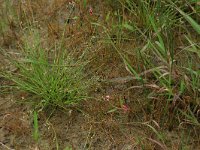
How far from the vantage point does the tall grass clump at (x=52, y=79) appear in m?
2.17

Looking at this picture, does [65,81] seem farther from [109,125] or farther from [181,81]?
[181,81]

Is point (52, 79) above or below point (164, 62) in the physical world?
below

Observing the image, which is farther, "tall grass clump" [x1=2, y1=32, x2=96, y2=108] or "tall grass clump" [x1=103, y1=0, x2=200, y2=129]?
"tall grass clump" [x1=2, y1=32, x2=96, y2=108]

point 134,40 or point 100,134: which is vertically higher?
point 134,40

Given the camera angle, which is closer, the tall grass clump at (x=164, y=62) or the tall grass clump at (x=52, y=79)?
the tall grass clump at (x=164, y=62)

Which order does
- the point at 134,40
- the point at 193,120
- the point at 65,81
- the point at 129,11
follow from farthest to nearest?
the point at 129,11
the point at 134,40
the point at 65,81
the point at 193,120

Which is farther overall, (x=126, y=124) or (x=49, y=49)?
(x=49, y=49)

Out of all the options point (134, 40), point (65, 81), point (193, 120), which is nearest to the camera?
point (193, 120)

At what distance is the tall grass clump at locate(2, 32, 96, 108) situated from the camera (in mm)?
2174

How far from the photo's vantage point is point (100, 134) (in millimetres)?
2123

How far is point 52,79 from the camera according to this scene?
7.11ft

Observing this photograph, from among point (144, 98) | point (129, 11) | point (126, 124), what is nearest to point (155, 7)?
point (129, 11)

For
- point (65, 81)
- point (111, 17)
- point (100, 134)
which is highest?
point (111, 17)

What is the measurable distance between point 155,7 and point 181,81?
0.65 m
